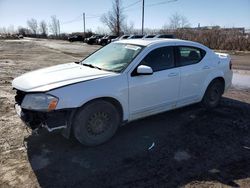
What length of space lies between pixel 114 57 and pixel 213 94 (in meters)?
2.59

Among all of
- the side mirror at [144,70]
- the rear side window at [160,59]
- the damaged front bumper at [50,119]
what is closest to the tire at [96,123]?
the damaged front bumper at [50,119]

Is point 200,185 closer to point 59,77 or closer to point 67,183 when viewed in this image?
point 67,183

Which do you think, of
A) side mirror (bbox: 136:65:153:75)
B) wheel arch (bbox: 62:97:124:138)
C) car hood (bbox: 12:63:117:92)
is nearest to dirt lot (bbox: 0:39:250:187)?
wheel arch (bbox: 62:97:124:138)

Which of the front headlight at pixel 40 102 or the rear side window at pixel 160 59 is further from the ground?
the rear side window at pixel 160 59

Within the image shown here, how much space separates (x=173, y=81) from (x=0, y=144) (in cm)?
315

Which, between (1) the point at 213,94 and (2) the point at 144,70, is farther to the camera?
(1) the point at 213,94

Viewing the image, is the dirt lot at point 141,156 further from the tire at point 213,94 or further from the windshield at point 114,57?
the windshield at point 114,57

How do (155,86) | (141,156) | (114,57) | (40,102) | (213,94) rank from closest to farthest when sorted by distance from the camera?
(40,102) → (141,156) → (155,86) → (114,57) → (213,94)

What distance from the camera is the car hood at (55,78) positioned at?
13.3 feet

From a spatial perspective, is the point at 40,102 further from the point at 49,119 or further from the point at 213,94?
the point at 213,94

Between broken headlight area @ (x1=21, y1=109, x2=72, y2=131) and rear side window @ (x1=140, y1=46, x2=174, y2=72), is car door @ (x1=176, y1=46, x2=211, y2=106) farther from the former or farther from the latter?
broken headlight area @ (x1=21, y1=109, x2=72, y2=131)

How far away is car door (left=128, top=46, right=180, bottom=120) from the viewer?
4.59 m

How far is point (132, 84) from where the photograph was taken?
450 cm

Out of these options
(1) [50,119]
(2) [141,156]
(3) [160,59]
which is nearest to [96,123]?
(1) [50,119]
